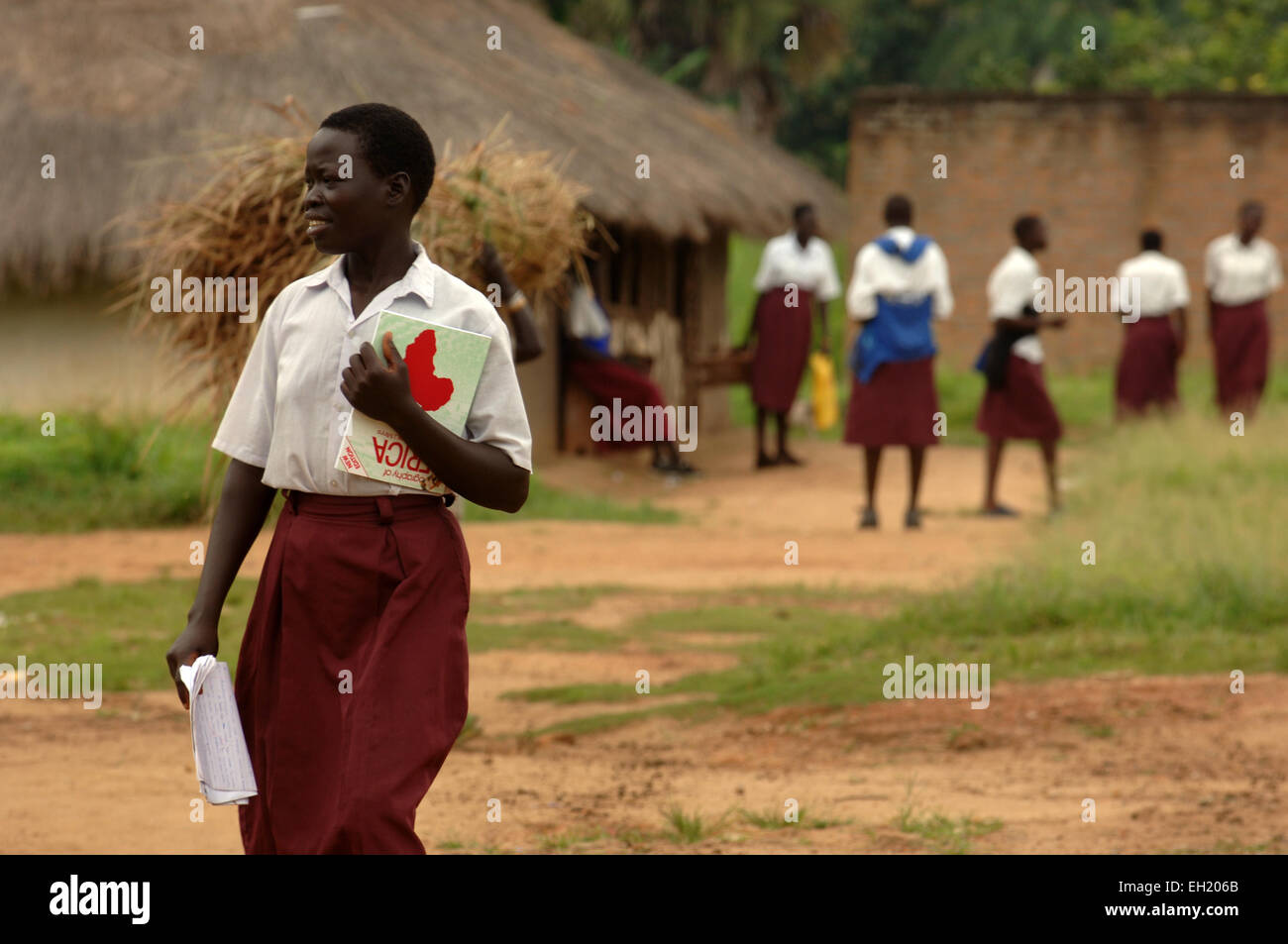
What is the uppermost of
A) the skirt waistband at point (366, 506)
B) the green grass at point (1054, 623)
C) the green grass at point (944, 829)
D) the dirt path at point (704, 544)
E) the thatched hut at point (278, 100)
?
the thatched hut at point (278, 100)

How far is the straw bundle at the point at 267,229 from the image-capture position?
6.70 meters

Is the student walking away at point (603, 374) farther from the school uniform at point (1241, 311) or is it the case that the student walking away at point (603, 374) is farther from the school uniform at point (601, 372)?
the school uniform at point (1241, 311)

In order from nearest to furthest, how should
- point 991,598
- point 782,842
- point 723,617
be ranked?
point 782,842, point 991,598, point 723,617

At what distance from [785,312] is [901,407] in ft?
14.7

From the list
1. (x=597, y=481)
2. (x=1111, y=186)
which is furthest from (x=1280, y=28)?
(x=597, y=481)

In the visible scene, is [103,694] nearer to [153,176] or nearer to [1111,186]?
[153,176]

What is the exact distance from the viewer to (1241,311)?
1489 cm

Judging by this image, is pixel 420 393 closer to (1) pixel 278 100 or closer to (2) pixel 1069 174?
(1) pixel 278 100

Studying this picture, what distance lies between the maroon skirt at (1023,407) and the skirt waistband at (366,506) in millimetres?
8319

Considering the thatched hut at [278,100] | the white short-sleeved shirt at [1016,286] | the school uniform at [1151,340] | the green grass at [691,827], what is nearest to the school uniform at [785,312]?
the thatched hut at [278,100]

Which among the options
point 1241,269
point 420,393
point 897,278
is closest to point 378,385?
point 420,393

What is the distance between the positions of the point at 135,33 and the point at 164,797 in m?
10.0

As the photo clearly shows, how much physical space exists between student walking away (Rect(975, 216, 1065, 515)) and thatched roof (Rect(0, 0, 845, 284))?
3469 millimetres

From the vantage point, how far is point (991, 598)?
749 centimetres
